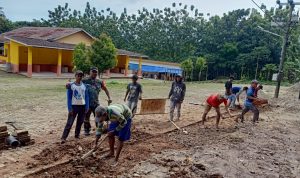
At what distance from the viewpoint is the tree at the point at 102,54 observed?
2353cm

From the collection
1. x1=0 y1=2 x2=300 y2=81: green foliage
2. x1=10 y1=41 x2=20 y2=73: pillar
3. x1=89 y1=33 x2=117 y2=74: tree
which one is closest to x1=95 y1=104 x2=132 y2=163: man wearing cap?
x1=89 y1=33 x2=117 y2=74: tree

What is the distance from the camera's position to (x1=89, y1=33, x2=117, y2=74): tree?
23531 millimetres

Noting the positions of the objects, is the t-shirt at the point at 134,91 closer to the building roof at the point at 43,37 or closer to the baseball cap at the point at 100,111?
the baseball cap at the point at 100,111

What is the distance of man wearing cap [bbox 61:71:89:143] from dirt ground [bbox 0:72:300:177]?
0.42 metres

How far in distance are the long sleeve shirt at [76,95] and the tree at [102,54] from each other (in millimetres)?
16226

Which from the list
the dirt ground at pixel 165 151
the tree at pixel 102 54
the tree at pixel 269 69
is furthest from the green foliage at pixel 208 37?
the dirt ground at pixel 165 151

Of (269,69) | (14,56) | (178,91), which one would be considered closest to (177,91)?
(178,91)

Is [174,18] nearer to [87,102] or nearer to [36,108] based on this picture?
[36,108]

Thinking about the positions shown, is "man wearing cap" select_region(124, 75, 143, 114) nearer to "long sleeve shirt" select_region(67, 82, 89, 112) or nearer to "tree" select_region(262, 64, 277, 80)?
"long sleeve shirt" select_region(67, 82, 89, 112)

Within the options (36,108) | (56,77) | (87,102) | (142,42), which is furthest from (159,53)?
(87,102)

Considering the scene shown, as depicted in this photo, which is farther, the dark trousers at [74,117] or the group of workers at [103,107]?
the dark trousers at [74,117]

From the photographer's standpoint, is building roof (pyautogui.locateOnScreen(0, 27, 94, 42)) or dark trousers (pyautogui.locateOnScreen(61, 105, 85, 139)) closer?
dark trousers (pyautogui.locateOnScreen(61, 105, 85, 139))

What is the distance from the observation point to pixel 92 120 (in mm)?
10617

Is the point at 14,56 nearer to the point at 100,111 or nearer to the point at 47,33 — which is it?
the point at 47,33
